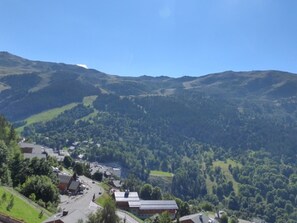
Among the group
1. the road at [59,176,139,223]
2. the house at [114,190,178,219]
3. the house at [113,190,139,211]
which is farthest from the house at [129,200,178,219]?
the road at [59,176,139,223]

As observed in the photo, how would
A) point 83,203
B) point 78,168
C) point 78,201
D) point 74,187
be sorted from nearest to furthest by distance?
point 83,203 < point 78,201 < point 74,187 < point 78,168

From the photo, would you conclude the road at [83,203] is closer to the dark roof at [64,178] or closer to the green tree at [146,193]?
the dark roof at [64,178]

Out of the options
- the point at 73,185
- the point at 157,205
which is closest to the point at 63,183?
the point at 73,185

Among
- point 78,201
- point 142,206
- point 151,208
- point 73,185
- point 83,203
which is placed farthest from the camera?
point 142,206

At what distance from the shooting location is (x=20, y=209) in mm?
62562

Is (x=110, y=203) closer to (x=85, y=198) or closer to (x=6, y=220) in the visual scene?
(x=6, y=220)

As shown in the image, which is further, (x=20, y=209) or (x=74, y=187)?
(x=74, y=187)

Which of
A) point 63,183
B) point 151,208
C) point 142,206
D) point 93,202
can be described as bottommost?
point 142,206

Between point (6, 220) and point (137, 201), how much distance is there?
7867 cm

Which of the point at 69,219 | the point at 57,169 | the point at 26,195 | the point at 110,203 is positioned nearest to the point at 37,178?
the point at 26,195

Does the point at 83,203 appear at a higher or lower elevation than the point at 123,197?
higher

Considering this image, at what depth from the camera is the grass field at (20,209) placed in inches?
2341

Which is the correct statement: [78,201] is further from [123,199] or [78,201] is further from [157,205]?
[157,205]

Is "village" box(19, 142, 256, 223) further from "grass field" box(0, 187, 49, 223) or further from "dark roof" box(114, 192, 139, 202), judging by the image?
"grass field" box(0, 187, 49, 223)
